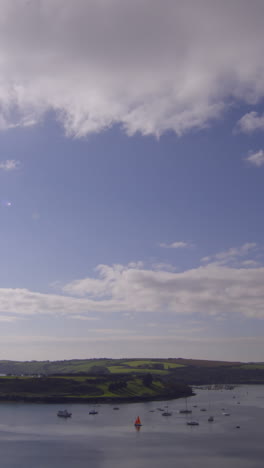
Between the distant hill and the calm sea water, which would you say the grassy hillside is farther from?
the distant hill

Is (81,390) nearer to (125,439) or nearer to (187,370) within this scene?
(125,439)

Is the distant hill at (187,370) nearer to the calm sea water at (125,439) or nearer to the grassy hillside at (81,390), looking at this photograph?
the grassy hillside at (81,390)

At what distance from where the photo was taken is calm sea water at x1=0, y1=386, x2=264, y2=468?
40.5m

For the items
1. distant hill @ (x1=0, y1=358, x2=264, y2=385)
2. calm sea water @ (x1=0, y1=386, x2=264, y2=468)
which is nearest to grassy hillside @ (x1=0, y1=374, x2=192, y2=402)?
calm sea water @ (x1=0, y1=386, x2=264, y2=468)

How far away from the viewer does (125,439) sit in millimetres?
51156

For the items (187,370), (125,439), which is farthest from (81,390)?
(187,370)

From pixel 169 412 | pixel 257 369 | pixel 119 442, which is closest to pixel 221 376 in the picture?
pixel 257 369

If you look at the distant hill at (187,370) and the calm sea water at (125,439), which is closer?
the calm sea water at (125,439)

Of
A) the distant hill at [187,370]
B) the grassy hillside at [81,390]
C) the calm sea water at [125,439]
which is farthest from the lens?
the distant hill at [187,370]

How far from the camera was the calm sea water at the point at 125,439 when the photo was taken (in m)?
40.5

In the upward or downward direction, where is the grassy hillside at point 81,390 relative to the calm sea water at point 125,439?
upward

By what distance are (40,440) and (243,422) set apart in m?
30.9

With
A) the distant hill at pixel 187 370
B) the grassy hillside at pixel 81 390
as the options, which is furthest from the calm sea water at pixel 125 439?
the distant hill at pixel 187 370

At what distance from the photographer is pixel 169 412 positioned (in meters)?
74.4
